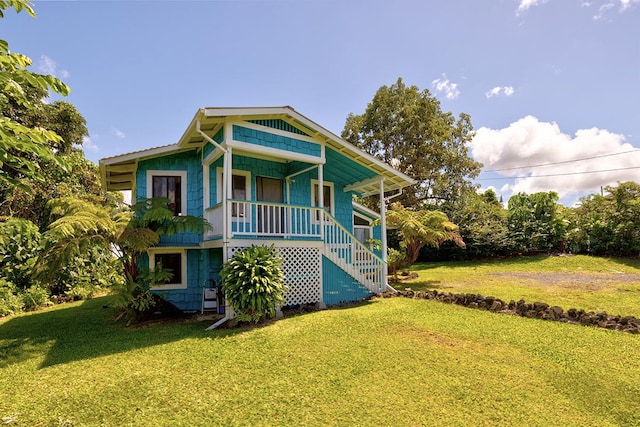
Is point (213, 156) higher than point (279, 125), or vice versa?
point (279, 125)

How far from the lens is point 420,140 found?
24.0 m

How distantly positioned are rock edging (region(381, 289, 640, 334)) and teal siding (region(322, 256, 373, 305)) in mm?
2204


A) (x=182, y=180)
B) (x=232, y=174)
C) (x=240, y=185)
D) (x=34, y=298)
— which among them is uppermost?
(x=232, y=174)

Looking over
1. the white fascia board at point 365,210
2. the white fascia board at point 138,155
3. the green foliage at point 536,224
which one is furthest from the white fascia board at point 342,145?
the green foliage at point 536,224

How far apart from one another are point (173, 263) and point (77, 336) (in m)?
2.98

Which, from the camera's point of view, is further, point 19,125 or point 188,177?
point 188,177

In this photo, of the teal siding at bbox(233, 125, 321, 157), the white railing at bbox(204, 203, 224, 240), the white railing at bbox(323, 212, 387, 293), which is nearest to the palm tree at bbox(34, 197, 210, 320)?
the white railing at bbox(204, 203, 224, 240)

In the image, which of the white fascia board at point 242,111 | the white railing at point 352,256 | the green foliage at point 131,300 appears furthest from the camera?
the white railing at point 352,256

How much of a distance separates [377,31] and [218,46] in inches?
202

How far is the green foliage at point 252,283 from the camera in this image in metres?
6.80

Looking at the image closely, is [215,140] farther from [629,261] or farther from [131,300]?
[629,261]

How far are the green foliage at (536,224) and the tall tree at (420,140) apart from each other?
5488 mm

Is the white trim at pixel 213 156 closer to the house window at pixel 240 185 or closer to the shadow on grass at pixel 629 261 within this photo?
the house window at pixel 240 185

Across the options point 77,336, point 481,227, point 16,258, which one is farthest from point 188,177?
point 481,227
